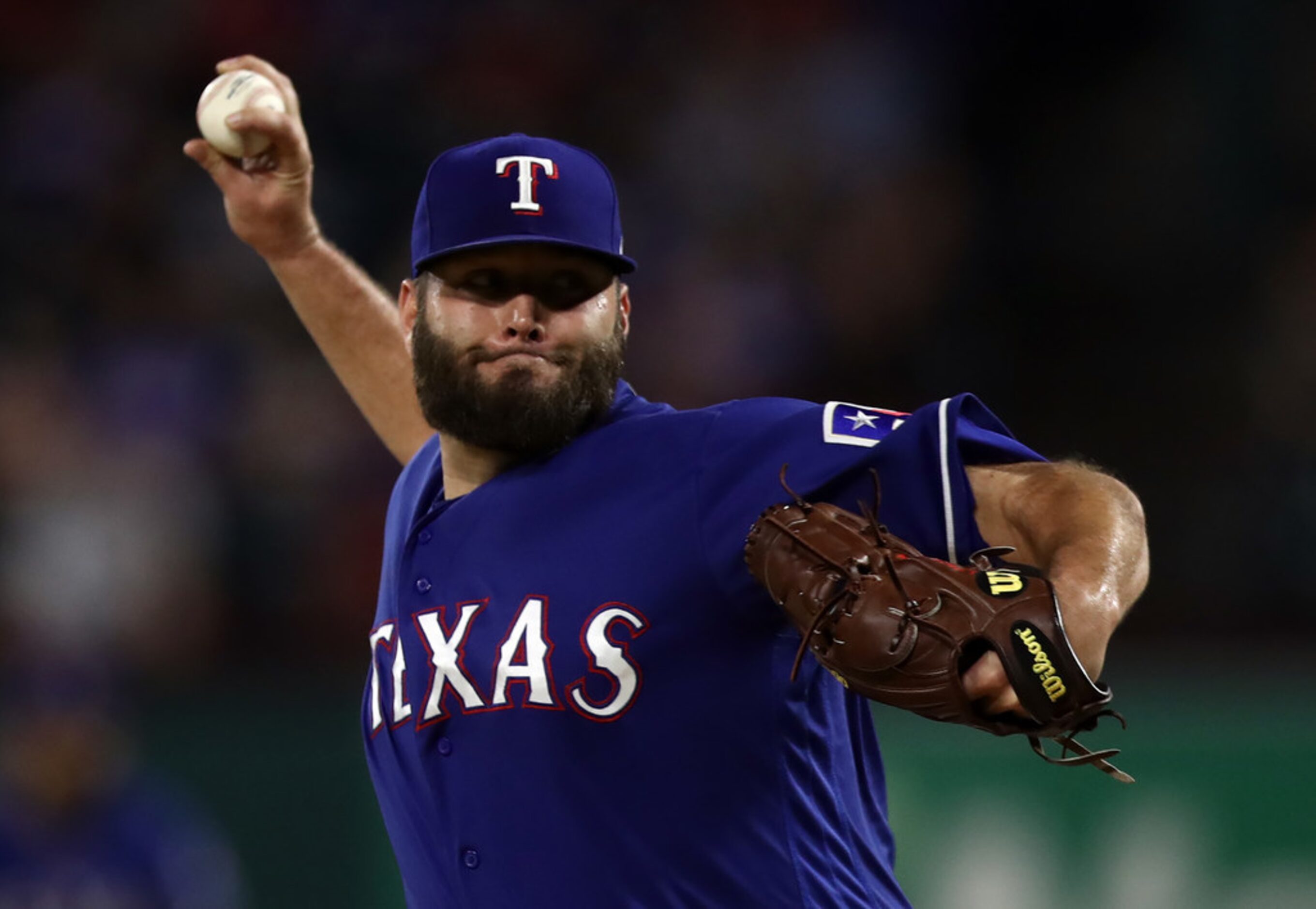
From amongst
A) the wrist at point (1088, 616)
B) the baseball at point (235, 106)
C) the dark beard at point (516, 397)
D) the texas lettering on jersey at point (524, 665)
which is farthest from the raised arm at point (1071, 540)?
the baseball at point (235, 106)

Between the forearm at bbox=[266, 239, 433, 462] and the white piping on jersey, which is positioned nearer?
the white piping on jersey

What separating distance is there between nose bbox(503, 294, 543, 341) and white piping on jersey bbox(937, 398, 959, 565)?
2.37 feet

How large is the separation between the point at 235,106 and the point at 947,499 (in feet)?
6.33

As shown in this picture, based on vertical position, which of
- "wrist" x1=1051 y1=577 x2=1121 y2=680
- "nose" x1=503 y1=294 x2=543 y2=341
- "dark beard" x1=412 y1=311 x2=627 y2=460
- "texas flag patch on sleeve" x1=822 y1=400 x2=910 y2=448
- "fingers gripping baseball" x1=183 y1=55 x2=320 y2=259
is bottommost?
"wrist" x1=1051 y1=577 x2=1121 y2=680

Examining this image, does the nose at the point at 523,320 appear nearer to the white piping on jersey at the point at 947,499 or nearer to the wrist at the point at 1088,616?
the white piping on jersey at the point at 947,499

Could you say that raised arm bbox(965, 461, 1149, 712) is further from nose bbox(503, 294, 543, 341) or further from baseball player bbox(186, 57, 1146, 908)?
nose bbox(503, 294, 543, 341)

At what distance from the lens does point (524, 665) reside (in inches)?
101

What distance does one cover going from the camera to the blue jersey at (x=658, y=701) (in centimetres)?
248

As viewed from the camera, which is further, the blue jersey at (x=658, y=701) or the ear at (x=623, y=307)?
the ear at (x=623, y=307)

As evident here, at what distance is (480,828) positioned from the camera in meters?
2.60

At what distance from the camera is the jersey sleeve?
227cm

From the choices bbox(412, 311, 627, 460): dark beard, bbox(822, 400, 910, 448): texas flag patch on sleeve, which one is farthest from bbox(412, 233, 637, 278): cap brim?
bbox(822, 400, 910, 448): texas flag patch on sleeve

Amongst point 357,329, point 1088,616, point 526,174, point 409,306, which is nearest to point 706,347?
point 357,329

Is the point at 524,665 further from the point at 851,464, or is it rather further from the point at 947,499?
the point at 947,499
